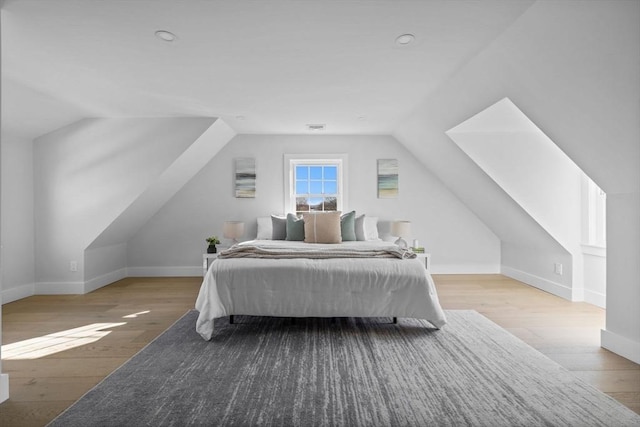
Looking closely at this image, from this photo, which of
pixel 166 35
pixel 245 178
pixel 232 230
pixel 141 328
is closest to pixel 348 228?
pixel 232 230

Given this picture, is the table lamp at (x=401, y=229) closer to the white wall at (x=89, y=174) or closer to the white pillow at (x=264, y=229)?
the white pillow at (x=264, y=229)

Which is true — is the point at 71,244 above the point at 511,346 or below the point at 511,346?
above

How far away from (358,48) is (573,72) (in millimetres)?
1383

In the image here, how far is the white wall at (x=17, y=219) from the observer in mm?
4066

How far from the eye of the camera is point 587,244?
3.99 m

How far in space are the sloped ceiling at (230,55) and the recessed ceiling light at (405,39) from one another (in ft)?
0.13

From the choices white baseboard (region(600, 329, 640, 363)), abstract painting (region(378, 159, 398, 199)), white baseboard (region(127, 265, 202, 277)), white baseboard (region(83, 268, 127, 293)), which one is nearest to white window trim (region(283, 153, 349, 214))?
abstract painting (region(378, 159, 398, 199))

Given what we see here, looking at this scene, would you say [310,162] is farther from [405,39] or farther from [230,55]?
[405,39]

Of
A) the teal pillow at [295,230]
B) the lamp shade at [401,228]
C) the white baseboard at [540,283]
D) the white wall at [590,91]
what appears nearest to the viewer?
the white wall at [590,91]

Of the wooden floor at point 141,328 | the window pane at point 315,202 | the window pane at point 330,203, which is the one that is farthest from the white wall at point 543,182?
the window pane at point 315,202

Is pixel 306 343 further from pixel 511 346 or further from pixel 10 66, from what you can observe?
pixel 10 66

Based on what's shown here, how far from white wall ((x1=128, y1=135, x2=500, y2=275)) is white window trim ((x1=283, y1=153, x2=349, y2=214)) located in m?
0.08

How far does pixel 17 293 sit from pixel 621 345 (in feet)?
19.4

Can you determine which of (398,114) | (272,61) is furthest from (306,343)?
(398,114)
